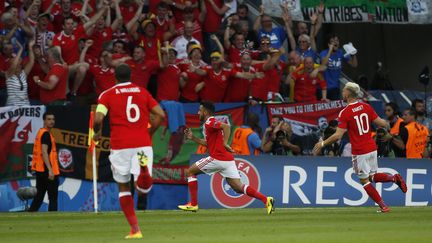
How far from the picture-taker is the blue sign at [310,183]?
2366 centimetres

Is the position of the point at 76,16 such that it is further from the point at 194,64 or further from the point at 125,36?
the point at 194,64

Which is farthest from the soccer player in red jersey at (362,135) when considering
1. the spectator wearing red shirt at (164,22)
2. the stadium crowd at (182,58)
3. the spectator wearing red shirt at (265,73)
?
the spectator wearing red shirt at (164,22)

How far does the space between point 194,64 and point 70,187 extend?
3.91 m

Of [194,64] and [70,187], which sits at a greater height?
[194,64]

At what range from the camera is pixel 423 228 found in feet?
50.7

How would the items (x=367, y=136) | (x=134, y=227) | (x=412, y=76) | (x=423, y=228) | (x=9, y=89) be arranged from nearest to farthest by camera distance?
(x=134, y=227) < (x=423, y=228) < (x=367, y=136) < (x=9, y=89) < (x=412, y=76)

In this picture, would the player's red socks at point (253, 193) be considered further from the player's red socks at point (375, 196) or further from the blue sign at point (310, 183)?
the blue sign at point (310, 183)

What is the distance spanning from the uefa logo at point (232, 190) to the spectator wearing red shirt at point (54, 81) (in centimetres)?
362

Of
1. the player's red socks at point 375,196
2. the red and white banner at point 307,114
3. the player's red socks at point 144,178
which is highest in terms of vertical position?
the red and white banner at point 307,114

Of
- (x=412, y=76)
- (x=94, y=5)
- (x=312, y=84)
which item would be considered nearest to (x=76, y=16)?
(x=94, y=5)

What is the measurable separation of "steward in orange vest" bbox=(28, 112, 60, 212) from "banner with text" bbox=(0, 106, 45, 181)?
0.66 m

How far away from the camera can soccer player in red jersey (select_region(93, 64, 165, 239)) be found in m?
14.4

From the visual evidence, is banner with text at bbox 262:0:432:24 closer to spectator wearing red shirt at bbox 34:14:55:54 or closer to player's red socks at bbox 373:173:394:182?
spectator wearing red shirt at bbox 34:14:55:54

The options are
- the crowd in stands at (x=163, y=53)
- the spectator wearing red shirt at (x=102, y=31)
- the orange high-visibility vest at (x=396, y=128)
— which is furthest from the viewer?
the spectator wearing red shirt at (x=102, y=31)
